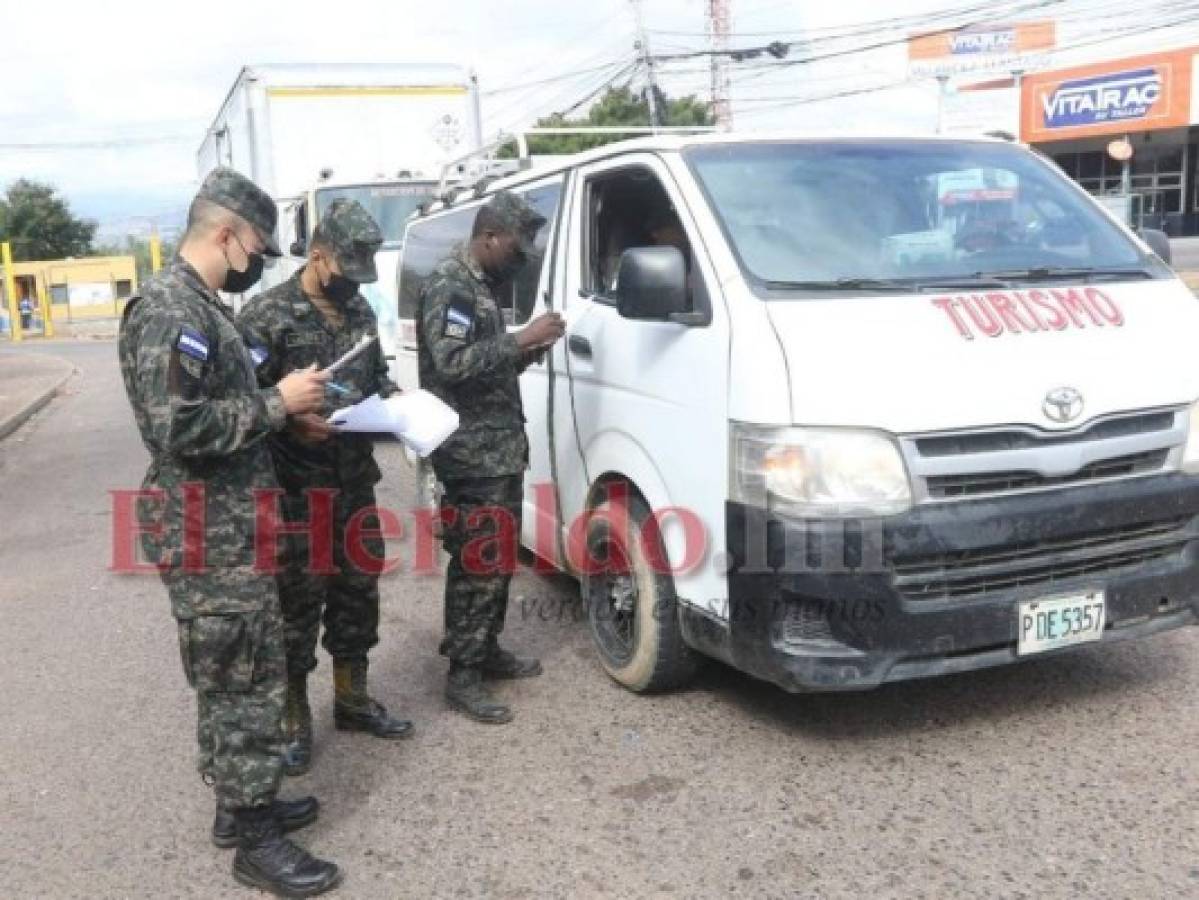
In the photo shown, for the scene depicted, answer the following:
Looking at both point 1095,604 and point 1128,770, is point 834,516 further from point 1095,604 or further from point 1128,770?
point 1128,770

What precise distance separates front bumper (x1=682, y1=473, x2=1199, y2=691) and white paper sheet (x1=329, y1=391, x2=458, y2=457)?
3.19ft

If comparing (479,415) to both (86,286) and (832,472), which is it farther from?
(86,286)

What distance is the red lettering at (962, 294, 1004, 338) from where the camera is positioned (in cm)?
350

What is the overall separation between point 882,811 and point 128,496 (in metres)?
6.71

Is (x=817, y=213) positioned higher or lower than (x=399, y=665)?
higher

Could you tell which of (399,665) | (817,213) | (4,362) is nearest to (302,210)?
(399,665)

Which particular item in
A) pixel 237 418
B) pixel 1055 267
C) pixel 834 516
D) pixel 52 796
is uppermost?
pixel 1055 267

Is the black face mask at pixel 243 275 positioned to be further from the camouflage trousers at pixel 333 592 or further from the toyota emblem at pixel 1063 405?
the toyota emblem at pixel 1063 405

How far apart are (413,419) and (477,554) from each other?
0.73 m

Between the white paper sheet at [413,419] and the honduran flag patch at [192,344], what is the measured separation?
0.74 meters

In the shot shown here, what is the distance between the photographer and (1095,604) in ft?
11.6

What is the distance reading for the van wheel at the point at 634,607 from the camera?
13.1 feet

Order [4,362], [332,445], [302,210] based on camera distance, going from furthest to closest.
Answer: [4,362] → [302,210] → [332,445]

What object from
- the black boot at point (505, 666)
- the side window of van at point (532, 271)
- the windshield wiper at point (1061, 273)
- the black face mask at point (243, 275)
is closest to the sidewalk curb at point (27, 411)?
the side window of van at point (532, 271)
